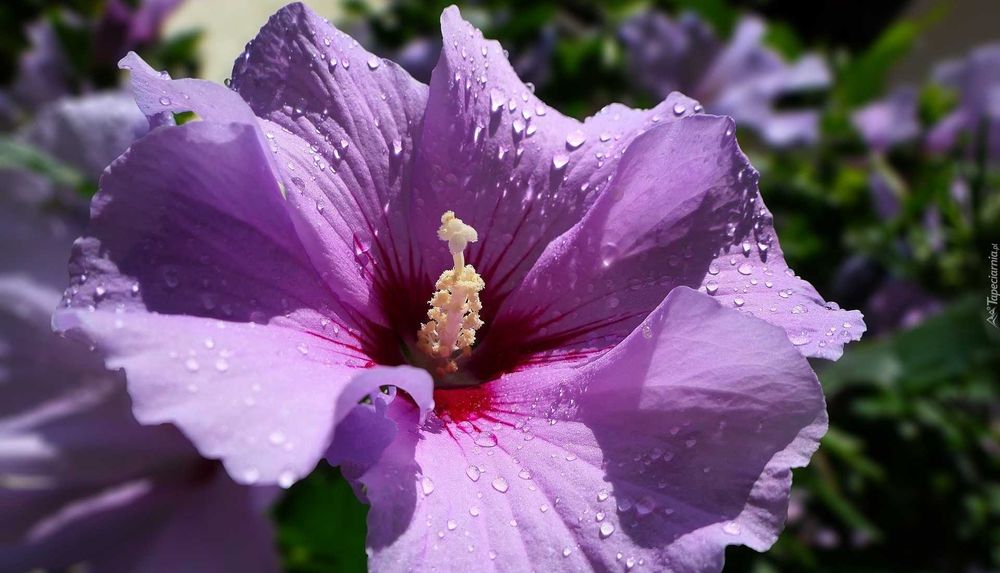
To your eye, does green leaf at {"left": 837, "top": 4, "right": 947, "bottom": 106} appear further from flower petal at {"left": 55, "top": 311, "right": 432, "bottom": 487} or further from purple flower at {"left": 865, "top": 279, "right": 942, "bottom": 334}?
flower petal at {"left": 55, "top": 311, "right": 432, "bottom": 487}

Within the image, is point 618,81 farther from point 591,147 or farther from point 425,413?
point 425,413

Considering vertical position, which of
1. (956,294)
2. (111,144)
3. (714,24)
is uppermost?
(714,24)

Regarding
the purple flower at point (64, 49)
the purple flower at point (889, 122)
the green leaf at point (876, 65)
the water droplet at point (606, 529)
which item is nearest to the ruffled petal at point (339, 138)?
the water droplet at point (606, 529)

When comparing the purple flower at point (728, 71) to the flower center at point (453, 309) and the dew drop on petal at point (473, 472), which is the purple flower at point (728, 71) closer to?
the flower center at point (453, 309)

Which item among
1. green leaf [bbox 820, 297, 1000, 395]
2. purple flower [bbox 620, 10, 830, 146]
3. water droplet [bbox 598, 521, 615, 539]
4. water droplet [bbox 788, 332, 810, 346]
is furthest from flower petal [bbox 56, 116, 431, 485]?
purple flower [bbox 620, 10, 830, 146]

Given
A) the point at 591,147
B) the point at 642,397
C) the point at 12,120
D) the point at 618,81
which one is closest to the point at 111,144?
the point at 591,147
